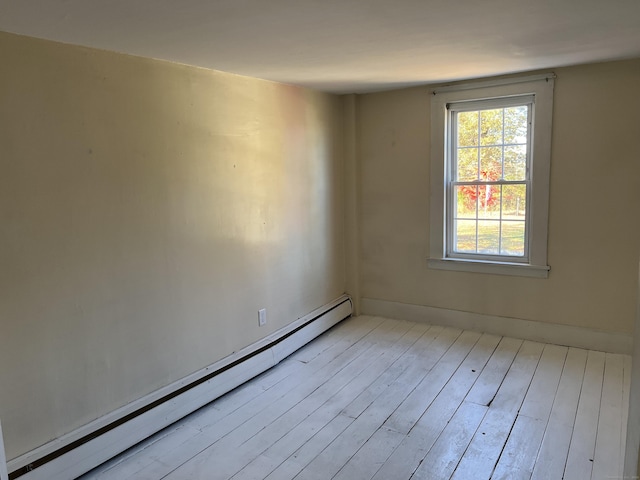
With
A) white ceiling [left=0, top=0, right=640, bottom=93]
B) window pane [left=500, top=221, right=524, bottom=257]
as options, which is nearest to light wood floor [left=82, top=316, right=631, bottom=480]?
window pane [left=500, top=221, right=524, bottom=257]

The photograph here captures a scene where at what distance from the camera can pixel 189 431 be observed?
271cm

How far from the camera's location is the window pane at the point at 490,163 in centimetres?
394

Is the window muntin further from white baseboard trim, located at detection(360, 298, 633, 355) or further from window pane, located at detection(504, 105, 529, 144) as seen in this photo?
white baseboard trim, located at detection(360, 298, 633, 355)

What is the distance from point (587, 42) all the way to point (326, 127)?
2.14m

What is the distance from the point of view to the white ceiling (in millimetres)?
1818

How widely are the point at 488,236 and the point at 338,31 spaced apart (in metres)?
2.52

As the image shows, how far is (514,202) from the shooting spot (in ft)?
12.8

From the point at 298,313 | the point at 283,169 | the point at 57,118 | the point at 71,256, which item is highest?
the point at 57,118

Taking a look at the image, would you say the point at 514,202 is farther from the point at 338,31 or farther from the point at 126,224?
the point at 126,224

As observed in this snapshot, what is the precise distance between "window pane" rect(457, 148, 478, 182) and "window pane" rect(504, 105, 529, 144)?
0.29 meters

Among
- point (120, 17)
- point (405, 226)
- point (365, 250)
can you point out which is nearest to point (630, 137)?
point (405, 226)

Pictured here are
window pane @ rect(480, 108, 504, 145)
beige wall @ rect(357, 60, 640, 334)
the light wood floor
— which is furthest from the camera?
window pane @ rect(480, 108, 504, 145)

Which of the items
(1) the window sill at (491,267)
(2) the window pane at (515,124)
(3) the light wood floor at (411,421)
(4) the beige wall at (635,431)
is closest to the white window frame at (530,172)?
(1) the window sill at (491,267)

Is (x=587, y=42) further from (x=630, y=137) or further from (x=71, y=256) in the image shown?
(x=71, y=256)
